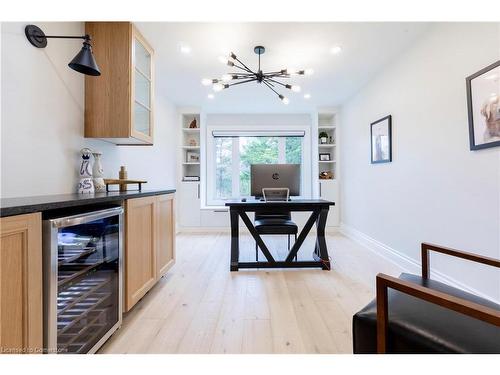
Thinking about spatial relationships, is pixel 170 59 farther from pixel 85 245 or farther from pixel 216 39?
pixel 85 245

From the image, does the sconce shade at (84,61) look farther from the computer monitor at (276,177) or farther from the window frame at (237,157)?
the window frame at (237,157)

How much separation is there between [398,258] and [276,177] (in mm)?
1734

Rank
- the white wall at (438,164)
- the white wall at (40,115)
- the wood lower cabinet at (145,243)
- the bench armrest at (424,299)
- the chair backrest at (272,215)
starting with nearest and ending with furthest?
the bench armrest at (424,299)
the white wall at (40,115)
the wood lower cabinet at (145,243)
the white wall at (438,164)
the chair backrest at (272,215)

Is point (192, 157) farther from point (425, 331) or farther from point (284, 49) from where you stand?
→ point (425, 331)

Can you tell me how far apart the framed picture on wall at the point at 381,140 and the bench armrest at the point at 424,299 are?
2520 mm

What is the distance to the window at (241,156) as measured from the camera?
209 inches

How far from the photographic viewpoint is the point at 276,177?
293 cm

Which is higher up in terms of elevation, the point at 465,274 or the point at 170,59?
the point at 170,59

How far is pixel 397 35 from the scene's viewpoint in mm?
2432

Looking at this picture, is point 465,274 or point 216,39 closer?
point 465,274

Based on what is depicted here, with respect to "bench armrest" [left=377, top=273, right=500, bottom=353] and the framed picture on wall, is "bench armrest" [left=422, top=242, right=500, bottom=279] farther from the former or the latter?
the framed picture on wall

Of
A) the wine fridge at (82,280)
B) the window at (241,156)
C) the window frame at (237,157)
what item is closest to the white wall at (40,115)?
the wine fridge at (82,280)

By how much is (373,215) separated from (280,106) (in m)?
2.64
